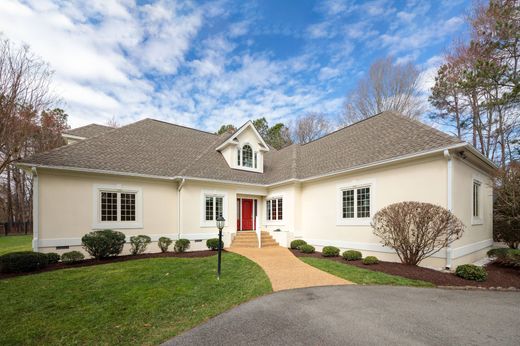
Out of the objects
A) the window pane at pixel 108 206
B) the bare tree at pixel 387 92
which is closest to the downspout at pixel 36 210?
the window pane at pixel 108 206

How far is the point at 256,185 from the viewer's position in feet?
46.2

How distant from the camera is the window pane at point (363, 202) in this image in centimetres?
970

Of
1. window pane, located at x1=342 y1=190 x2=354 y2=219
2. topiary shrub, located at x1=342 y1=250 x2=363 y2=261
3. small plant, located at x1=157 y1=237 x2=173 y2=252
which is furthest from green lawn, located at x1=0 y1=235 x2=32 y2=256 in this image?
window pane, located at x1=342 y1=190 x2=354 y2=219

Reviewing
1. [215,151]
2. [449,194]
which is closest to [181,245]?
[215,151]

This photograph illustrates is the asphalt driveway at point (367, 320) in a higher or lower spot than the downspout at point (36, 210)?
lower

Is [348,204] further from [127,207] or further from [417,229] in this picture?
[127,207]

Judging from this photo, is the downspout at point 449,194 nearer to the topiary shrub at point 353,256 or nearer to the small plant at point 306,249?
the topiary shrub at point 353,256

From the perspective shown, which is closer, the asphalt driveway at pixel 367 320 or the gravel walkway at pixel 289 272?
the asphalt driveway at pixel 367 320

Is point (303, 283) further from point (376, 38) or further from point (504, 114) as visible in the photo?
point (504, 114)

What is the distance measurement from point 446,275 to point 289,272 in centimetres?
473

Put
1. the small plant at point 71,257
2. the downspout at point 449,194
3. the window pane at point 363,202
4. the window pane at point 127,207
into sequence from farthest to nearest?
the window pane at point 127,207 → the window pane at point 363,202 → the small plant at point 71,257 → the downspout at point 449,194

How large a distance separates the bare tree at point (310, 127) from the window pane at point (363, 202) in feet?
65.5

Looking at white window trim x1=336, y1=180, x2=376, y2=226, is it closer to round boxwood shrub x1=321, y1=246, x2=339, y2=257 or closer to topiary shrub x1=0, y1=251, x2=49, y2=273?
round boxwood shrub x1=321, y1=246, x2=339, y2=257

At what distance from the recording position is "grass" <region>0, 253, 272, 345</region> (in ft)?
12.2
